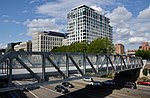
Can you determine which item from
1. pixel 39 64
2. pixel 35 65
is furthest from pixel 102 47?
pixel 35 65

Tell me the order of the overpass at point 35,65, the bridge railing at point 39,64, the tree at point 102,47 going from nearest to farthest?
the overpass at point 35,65
the bridge railing at point 39,64
the tree at point 102,47

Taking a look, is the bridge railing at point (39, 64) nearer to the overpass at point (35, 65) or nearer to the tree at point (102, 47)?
the overpass at point (35, 65)

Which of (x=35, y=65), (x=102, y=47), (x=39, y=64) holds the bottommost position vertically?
(x=35, y=65)

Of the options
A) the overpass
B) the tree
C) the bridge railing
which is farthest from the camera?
the tree

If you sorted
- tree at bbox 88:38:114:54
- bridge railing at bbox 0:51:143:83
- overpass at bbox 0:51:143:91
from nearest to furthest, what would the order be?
overpass at bbox 0:51:143:91, bridge railing at bbox 0:51:143:83, tree at bbox 88:38:114:54

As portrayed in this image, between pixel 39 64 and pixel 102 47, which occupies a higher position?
pixel 102 47

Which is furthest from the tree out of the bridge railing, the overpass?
the overpass

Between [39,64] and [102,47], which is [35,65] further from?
[102,47]

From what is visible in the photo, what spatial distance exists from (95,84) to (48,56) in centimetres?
3357

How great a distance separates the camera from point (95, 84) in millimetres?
56594

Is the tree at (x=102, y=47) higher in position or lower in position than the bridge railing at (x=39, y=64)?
higher

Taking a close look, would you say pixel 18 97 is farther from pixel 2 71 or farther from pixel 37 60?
pixel 2 71

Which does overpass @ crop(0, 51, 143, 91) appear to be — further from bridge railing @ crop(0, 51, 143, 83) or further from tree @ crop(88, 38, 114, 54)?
tree @ crop(88, 38, 114, 54)

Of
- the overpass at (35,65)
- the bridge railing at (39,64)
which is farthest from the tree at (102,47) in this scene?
the overpass at (35,65)
